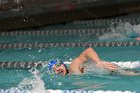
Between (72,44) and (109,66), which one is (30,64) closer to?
Result: (72,44)

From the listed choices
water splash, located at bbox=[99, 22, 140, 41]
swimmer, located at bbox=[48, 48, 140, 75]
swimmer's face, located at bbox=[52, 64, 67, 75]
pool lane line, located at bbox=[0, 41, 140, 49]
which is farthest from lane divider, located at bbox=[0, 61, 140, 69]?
water splash, located at bbox=[99, 22, 140, 41]

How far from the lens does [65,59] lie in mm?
5605

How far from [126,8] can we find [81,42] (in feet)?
11.1

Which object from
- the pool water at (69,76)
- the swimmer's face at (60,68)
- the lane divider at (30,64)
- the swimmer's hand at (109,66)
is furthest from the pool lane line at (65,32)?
the swimmer's face at (60,68)

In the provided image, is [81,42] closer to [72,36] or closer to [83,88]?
[72,36]

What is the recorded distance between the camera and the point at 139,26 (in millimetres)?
7004

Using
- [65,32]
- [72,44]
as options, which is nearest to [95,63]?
[72,44]

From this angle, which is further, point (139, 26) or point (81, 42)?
point (139, 26)

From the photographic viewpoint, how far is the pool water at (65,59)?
4316 millimetres

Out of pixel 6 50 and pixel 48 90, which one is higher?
pixel 6 50

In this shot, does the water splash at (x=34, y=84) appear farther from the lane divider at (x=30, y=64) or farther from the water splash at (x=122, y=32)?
the water splash at (x=122, y=32)

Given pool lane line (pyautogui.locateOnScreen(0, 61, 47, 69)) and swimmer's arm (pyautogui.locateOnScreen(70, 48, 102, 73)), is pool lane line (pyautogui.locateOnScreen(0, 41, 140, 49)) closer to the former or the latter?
pool lane line (pyautogui.locateOnScreen(0, 61, 47, 69))

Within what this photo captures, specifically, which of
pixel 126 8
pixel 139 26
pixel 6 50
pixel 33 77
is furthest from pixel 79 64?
pixel 126 8

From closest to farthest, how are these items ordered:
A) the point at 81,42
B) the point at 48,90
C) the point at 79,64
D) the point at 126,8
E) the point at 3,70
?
the point at 48,90 < the point at 79,64 < the point at 3,70 < the point at 81,42 < the point at 126,8
